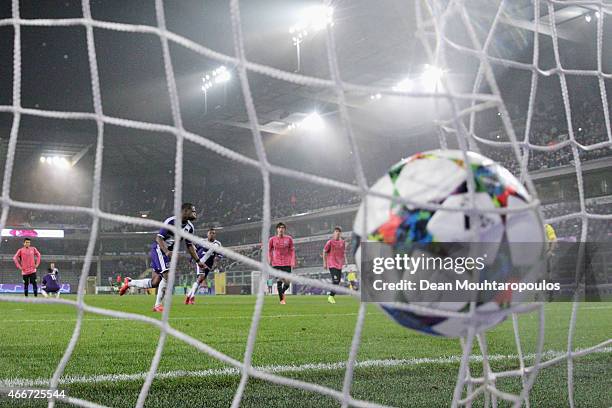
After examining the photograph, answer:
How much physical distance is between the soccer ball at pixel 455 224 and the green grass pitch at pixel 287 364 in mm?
740

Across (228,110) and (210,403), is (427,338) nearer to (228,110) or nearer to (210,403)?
(210,403)

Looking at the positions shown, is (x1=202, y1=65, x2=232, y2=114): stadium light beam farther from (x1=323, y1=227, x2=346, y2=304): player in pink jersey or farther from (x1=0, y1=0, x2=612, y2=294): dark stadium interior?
(x1=323, y1=227, x2=346, y2=304): player in pink jersey

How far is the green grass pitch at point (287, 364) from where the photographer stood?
2381 mm

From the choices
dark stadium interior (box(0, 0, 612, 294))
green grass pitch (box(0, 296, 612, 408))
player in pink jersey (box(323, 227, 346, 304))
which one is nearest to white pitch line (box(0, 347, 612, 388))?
green grass pitch (box(0, 296, 612, 408))

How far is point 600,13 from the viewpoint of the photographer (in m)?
3.13

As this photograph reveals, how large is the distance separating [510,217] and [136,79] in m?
25.1

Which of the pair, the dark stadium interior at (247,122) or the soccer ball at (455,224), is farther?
the dark stadium interior at (247,122)

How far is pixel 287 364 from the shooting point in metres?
3.31

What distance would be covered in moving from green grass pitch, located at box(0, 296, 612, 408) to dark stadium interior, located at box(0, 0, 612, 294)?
5.84 m

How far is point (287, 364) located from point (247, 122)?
25784 millimetres

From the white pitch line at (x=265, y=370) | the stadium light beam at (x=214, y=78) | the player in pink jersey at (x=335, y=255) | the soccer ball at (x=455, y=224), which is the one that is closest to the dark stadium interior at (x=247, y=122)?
the stadium light beam at (x=214, y=78)

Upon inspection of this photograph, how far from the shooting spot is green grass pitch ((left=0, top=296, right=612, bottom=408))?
2381mm

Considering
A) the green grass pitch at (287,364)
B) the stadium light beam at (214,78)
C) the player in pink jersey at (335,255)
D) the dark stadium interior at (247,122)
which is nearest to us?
the green grass pitch at (287,364)

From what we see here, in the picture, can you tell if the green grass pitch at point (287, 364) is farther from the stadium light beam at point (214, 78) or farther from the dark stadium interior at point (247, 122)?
the stadium light beam at point (214, 78)
